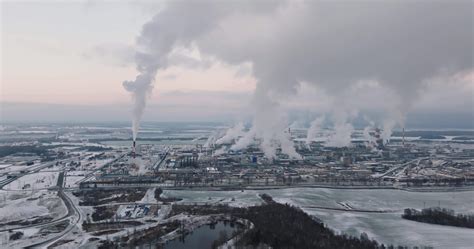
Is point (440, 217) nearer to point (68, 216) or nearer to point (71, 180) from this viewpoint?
point (68, 216)

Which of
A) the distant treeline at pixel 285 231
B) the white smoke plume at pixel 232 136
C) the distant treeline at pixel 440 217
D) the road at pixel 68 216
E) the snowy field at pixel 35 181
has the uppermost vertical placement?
the white smoke plume at pixel 232 136

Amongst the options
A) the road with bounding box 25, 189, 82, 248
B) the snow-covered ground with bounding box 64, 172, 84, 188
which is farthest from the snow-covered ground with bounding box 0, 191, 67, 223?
the snow-covered ground with bounding box 64, 172, 84, 188

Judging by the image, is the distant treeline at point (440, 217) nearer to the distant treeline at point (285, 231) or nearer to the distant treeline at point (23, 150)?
the distant treeline at point (285, 231)

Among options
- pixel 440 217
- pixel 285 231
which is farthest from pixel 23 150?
pixel 440 217

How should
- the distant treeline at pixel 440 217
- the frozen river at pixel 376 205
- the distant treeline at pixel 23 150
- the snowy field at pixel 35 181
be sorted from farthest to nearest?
the distant treeline at pixel 23 150 < the snowy field at pixel 35 181 < the distant treeline at pixel 440 217 < the frozen river at pixel 376 205

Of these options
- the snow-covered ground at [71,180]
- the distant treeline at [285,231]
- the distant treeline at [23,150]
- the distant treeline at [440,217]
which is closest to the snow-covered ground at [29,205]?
the snow-covered ground at [71,180]

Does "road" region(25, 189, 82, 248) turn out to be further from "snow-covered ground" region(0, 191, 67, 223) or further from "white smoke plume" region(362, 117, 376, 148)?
"white smoke plume" region(362, 117, 376, 148)
